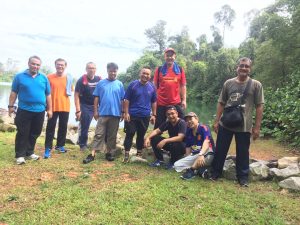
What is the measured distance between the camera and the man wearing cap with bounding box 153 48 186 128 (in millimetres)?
6047

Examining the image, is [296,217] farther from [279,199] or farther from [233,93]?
[233,93]

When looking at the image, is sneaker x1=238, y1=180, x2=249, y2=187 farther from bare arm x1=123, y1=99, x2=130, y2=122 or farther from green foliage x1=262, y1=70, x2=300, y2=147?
green foliage x1=262, y1=70, x2=300, y2=147

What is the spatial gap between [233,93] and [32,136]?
387 centimetres

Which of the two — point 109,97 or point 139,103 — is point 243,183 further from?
point 109,97

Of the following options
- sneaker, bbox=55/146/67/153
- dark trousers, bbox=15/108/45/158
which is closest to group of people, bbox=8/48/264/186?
dark trousers, bbox=15/108/45/158

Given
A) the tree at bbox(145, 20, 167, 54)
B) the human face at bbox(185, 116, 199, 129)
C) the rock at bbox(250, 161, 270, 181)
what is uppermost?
the tree at bbox(145, 20, 167, 54)

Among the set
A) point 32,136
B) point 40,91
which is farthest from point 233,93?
point 32,136

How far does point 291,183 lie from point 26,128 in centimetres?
466

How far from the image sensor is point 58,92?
6.57 m

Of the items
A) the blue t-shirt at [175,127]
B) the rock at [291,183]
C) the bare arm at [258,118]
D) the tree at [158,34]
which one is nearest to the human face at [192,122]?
the blue t-shirt at [175,127]

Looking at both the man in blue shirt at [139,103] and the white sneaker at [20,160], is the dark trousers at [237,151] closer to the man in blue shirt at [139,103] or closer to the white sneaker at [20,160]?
the man in blue shirt at [139,103]

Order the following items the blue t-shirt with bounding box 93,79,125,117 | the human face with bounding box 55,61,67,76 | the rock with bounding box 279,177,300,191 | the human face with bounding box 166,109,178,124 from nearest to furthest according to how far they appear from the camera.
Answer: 1. the rock with bounding box 279,177,300,191
2. the human face with bounding box 166,109,178,124
3. the blue t-shirt with bounding box 93,79,125,117
4. the human face with bounding box 55,61,67,76

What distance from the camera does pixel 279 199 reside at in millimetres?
4453

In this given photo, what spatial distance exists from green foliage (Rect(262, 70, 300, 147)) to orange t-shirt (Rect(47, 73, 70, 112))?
20.4ft
